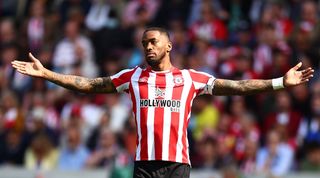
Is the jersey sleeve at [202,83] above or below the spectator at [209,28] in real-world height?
below

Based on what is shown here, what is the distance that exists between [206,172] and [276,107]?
185 centimetres

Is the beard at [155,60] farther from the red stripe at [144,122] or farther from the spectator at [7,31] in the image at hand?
the spectator at [7,31]

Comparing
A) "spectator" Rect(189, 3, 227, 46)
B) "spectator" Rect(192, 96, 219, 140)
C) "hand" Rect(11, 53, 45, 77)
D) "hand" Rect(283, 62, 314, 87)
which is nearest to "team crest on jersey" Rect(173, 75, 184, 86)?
"hand" Rect(283, 62, 314, 87)

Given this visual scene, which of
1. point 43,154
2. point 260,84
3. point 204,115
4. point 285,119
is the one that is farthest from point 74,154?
point 260,84

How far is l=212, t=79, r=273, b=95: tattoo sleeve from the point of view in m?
9.73

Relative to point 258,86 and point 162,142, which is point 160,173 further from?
point 258,86

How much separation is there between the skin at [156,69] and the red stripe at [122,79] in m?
0.04

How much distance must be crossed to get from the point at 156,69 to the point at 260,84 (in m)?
0.95

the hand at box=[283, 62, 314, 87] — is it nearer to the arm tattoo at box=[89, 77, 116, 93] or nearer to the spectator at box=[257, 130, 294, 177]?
the arm tattoo at box=[89, 77, 116, 93]

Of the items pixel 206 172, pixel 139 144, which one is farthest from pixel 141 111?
pixel 206 172

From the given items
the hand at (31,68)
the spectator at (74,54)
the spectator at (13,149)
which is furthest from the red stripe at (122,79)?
the spectator at (74,54)

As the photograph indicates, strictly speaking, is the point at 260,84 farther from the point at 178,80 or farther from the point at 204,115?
the point at 204,115

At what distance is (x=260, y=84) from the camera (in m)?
9.75

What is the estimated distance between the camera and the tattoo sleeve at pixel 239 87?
383 inches
